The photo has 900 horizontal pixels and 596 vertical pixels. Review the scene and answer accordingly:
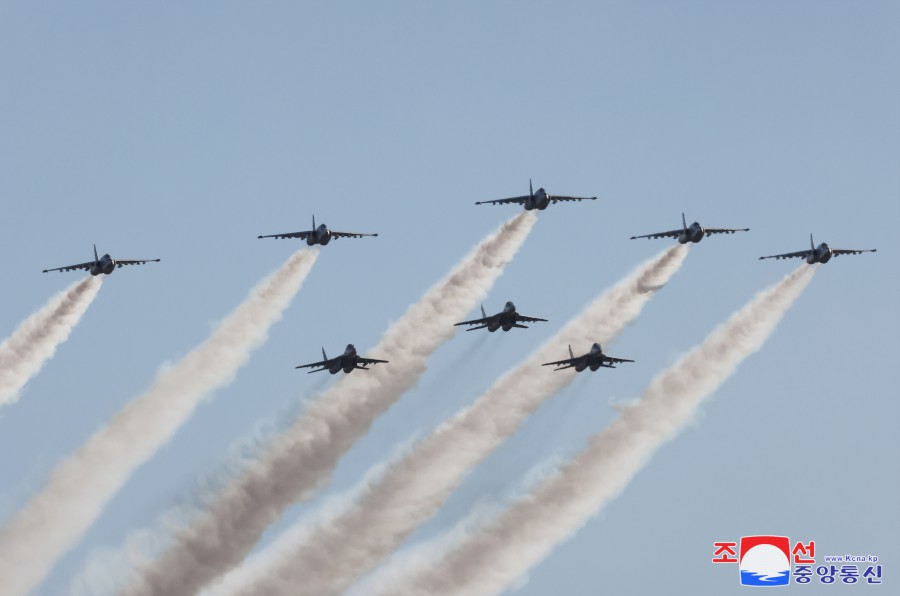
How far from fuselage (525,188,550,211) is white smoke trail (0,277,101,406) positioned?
97.0 feet

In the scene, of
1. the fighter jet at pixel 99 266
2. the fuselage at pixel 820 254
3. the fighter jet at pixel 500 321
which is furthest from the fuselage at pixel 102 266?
the fuselage at pixel 820 254

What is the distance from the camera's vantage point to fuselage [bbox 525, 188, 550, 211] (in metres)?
118

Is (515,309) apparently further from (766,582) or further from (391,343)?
(766,582)

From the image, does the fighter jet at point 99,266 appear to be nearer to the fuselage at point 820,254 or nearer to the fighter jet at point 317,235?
the fighter jet at point 317,235

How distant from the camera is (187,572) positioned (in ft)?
350

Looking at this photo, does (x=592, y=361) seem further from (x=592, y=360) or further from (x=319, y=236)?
(x=319, y=236)

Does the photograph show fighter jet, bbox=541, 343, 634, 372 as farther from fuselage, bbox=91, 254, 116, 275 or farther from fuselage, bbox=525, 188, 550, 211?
fuselage, bbox=91, 254, 116, 275

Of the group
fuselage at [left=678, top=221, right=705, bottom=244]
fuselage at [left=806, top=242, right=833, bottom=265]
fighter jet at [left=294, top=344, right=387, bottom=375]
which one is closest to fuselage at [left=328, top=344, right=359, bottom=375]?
fighter jet at [left=294, top=344, right=387, bottom=375]

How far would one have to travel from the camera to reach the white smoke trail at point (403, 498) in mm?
106938

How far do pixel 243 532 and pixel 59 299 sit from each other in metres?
22.4

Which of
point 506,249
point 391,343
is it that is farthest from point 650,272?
point 391,343

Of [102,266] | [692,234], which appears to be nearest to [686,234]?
[692,234]

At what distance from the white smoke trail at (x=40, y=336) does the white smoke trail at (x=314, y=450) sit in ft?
51.2

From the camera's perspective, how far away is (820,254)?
118 metres
